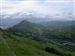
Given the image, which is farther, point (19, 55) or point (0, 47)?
point (0, 47)

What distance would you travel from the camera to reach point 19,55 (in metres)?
122

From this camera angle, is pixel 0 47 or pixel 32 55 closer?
pixel 32 55

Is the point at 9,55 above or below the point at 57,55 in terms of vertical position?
above

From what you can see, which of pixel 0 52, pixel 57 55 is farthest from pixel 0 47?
pixel 57 55

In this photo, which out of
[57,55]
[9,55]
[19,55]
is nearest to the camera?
[9,55]

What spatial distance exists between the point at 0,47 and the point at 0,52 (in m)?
11.9

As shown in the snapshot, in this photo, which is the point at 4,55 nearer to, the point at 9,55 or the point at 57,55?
the point at 9,55

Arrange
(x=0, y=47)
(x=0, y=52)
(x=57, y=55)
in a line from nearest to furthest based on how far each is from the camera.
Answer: (x=0, y=52), (x=0, y=47), (x=57, y=55)

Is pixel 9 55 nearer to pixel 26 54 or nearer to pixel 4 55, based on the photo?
pixel 4 55

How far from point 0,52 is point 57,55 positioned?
5226 centimetres

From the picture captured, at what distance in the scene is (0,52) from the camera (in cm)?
13012

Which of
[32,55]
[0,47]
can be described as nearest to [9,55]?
[32,55]

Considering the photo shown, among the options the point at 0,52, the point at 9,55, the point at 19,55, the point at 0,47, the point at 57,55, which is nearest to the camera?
the point at 9,55

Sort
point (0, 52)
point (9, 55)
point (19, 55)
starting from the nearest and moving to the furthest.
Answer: point (9, 55) → point (19, 55) → point (0, 52)
